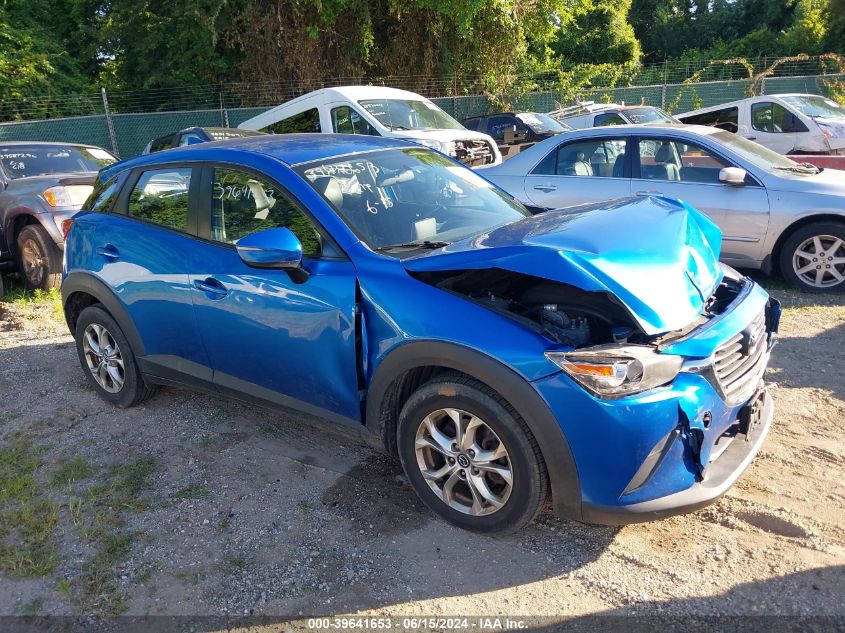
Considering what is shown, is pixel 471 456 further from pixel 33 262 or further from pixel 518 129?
pixel 518 129

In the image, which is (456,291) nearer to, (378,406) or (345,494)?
(378,406)

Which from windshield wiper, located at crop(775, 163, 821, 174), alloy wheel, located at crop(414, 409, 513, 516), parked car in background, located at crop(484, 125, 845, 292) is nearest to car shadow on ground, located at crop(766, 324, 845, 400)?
parked car in background, located at crop(484, 125, 845, 292)

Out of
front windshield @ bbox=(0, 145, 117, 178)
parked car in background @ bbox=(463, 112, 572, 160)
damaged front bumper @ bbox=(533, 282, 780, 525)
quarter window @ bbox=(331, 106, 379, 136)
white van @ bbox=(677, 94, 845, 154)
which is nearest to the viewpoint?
damaged front bumper @ bbox=(533, 282, 780, 525)

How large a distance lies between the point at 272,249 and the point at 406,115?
960 cm

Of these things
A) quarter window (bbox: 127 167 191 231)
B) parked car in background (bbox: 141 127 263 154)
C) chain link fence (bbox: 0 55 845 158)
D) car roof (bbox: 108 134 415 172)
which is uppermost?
chain link fence (bbox: 0 55 845 158)

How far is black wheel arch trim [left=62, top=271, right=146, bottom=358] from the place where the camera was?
4.45m

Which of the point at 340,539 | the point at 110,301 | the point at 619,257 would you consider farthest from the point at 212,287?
the point at 619,257

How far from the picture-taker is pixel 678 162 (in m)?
6.82

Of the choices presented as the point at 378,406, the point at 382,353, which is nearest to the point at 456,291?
the point at 382,353

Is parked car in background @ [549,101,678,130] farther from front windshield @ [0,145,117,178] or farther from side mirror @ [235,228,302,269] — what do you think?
side mirror @ [235,228,302,269]

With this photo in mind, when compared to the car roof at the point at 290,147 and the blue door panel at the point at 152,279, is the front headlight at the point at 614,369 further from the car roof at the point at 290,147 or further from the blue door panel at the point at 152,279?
the blue door panel at the point at 152,279

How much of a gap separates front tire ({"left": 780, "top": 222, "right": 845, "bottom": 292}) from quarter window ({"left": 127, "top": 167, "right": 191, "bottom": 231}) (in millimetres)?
5312

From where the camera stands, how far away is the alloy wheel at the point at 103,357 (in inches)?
186

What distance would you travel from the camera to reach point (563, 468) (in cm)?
278
